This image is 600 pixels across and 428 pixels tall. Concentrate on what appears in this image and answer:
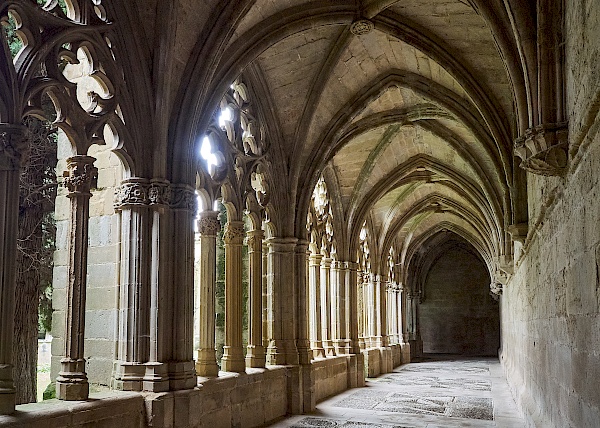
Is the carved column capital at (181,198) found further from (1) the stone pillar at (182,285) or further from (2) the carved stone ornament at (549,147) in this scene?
(2) the carved stone ornament at (549,147)

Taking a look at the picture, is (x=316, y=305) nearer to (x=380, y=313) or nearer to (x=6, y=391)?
(x=380, y=313)

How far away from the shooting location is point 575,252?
152 inches

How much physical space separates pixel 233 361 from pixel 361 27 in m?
4.32

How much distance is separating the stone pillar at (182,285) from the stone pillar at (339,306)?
733 centimetres

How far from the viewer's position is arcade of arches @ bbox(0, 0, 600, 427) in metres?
4.40

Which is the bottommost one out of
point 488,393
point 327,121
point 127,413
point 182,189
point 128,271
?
point 488,393

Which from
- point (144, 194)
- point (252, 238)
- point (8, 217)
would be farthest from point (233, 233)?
point (8, 217)

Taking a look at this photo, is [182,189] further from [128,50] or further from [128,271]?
[128,50]

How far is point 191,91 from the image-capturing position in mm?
6512

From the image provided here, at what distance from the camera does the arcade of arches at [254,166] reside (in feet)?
14.4

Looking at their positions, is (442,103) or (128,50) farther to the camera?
(442,103)

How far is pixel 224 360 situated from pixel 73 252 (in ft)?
10.4

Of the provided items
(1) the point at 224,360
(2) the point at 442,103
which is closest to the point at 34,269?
(1) the point at 224,360

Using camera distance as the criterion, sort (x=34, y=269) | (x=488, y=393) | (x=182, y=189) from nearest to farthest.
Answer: (x=182, y=189), (x=34, y=269), (x=488, y=393)
